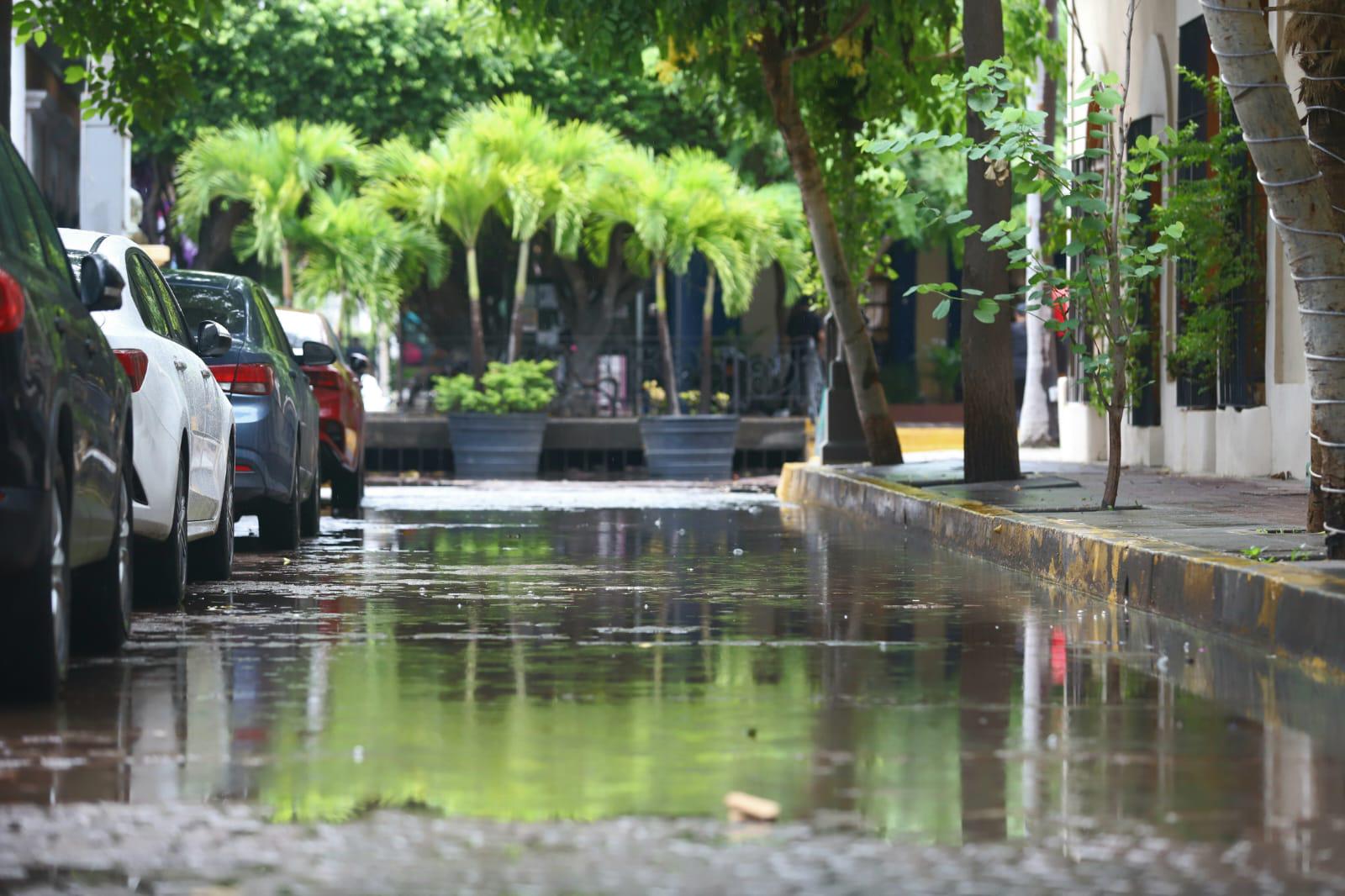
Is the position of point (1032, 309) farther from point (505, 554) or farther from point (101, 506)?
point (101, 506)

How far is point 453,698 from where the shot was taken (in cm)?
731

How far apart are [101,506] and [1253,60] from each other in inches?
199

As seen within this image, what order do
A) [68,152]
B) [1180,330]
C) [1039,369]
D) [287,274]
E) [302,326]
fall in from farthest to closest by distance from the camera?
[287,274] → [68,152] → [1039,369] → [1180,330] → [302,326]

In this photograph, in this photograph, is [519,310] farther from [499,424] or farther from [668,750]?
[668,750]

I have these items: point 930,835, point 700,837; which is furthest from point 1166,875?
point 700,837

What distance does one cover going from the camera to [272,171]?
115 feet

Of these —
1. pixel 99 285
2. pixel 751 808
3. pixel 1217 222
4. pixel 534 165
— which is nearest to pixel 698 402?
pixel 534 165

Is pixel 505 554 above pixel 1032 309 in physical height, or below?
below

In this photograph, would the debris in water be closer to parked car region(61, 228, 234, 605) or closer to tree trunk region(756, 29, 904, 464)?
parked car region(61, 228, 234, 605)

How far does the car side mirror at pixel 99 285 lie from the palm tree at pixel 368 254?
24.5 metres

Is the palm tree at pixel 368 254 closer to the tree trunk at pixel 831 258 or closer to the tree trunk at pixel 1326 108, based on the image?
the tree trunk at pixel 831 258

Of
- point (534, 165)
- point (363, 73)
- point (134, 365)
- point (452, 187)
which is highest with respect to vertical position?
point (363, 73)

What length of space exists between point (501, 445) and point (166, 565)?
2056cm

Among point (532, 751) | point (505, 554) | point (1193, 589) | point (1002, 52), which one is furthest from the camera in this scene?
point (1002, 52)
